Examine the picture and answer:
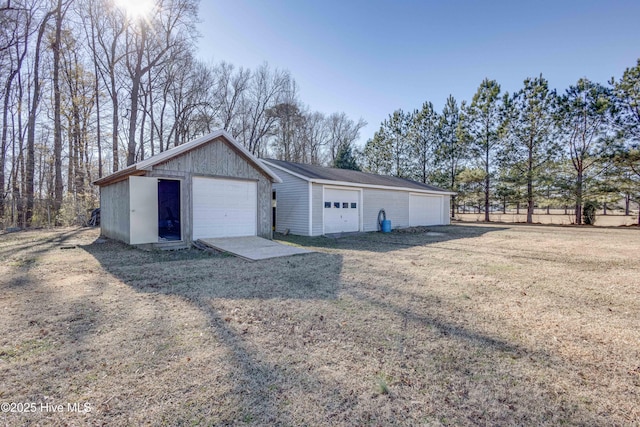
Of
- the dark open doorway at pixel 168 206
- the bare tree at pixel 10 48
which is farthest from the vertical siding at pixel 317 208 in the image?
the bare tree at pixel 10 48

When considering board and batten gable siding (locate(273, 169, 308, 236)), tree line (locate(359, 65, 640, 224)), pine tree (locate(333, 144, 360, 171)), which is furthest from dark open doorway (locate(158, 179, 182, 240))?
tree line (locate(359, 65, 640, 224))

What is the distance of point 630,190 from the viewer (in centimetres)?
1875

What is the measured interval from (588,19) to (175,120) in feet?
75.9

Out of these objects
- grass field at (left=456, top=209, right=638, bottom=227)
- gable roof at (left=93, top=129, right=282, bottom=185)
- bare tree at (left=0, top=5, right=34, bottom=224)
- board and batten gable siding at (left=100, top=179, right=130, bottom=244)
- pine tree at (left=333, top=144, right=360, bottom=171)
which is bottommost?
grass field at (left=456, top=209, right=638, bottom=227)

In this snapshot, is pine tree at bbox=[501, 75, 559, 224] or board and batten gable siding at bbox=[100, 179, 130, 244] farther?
pine tree at bbox=[501, 75, 559, 224]

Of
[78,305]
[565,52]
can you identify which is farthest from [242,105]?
[78,305]

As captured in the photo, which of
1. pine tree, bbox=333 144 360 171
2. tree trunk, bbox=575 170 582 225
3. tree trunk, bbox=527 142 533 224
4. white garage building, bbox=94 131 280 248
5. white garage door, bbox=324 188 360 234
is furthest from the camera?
pine tree, bbox=333 144 360 171

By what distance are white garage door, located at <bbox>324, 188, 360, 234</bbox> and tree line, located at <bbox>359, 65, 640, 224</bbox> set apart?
15649mm

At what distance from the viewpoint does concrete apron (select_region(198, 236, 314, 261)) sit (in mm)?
Answer: 7625

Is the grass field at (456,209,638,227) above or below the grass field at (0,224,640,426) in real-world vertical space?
above

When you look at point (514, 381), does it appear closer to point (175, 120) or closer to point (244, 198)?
point (244, 198)

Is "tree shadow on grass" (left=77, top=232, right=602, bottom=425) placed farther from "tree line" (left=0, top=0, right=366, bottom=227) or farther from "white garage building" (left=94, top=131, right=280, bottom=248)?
"tree line" (left=0, top=0, right=366, bottom=227)

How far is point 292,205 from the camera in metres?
13.1

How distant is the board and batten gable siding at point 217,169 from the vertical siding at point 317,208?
7.48 ft
